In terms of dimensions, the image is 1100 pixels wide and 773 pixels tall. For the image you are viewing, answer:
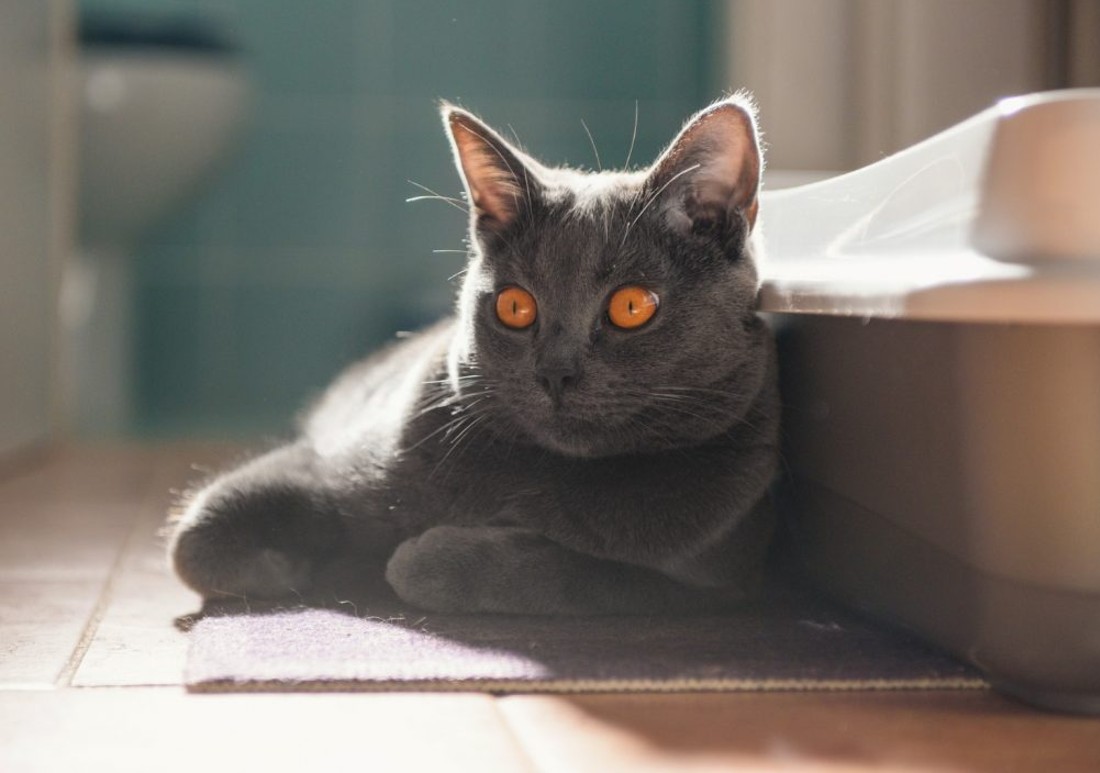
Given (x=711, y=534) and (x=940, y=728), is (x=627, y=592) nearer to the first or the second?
(x=711, y=534)

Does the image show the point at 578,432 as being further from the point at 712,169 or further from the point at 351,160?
the point at 351,160

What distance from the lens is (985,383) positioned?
885 millimetres

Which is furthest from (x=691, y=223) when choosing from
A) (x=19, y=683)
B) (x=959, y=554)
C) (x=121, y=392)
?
(x=121, y=392)

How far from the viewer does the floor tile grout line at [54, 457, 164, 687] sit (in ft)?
3.21

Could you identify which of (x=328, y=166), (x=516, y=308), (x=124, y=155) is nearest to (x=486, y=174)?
(x=516, y=308)

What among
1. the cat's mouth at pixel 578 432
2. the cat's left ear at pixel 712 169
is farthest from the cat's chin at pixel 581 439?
the cat's left ear at pixel 712 169

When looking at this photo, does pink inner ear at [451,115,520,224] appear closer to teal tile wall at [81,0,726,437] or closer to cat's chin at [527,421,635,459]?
cat's chin at [527,421,635,459]

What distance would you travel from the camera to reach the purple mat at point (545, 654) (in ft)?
3.07

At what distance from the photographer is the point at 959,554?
0.94m

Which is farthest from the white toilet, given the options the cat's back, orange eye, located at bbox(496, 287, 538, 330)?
orange eye, located at bbox(496, 287, 538, 330)

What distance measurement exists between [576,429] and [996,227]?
43cm

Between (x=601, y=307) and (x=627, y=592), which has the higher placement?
(x=601, y=307)

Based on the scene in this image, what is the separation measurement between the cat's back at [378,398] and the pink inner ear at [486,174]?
6.8 inches

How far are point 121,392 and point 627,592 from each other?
2.50 metres
